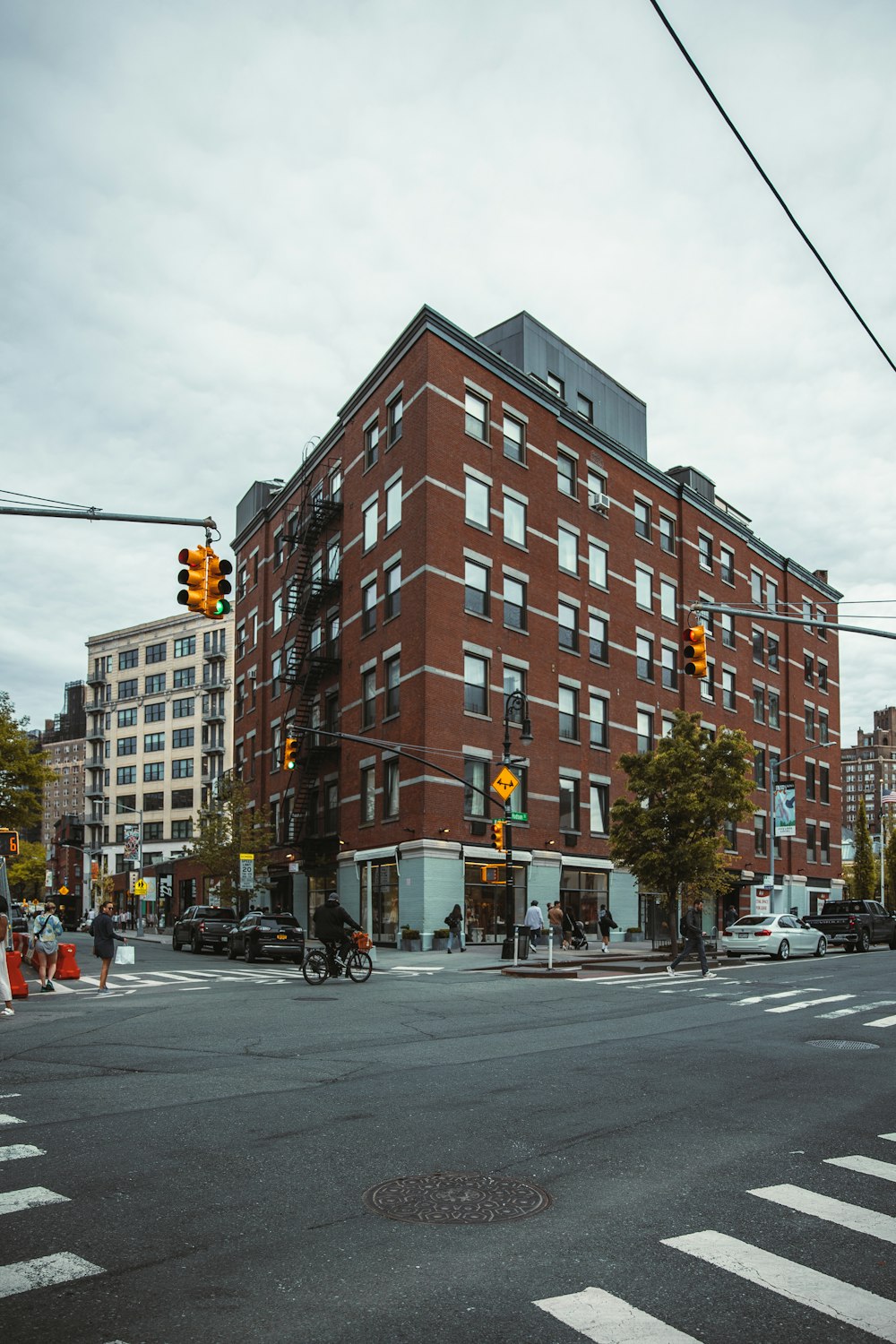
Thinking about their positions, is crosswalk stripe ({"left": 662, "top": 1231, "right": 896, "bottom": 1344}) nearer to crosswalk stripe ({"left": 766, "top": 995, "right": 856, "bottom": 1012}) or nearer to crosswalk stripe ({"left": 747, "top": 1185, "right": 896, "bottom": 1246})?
crosswalk stripe ({"left": 747, "top": 1185, "right": 896, "bottom": 1246})

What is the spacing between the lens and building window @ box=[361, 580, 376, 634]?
43250mm

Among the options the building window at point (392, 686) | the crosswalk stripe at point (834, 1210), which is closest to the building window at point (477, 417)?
the building window at point (392, 686)

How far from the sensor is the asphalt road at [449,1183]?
4891 mm

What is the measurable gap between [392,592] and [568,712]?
29.6 ft

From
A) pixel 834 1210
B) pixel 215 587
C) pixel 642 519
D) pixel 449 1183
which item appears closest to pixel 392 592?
pixel 642 519

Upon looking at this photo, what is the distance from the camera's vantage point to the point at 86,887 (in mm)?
107125

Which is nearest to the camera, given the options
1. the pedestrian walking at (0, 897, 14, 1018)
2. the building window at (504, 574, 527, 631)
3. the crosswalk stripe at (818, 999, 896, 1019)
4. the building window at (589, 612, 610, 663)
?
the pedestrian walking at (0, 897, 14, 1018)

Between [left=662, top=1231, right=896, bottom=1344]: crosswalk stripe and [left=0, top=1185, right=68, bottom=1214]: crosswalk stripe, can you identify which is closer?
[left=662, top=1231, right=896, bottom=1344]: crosswalk stripe

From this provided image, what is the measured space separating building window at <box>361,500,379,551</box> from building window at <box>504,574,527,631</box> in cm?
565

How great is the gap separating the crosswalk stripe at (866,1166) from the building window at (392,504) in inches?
1374

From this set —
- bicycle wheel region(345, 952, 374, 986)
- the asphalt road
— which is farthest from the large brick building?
the asphalt road

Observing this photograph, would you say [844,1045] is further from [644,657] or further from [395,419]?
[644,657]

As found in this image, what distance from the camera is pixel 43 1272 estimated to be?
5320mm

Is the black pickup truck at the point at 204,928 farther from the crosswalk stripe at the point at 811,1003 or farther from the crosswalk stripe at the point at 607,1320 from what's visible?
the crosswalk stripe at the point at 607,1320
